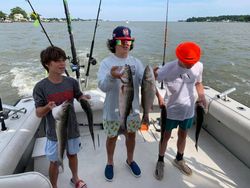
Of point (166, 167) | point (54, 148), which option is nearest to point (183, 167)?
point (166, 167)

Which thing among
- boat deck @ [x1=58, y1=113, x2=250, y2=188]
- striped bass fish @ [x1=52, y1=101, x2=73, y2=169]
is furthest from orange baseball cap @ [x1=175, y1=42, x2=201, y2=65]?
boat deck @ [x1=58, y1=113, x2=250, y2=188]

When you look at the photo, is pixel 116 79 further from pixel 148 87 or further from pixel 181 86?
pixel 181 86

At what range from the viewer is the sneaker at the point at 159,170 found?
9.04ft

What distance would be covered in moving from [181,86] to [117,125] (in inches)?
28.5

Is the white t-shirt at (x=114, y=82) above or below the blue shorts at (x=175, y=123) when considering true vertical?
above

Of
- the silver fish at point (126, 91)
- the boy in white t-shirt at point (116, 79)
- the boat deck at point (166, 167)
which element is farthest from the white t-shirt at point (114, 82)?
the boat deck at point (166, 167)

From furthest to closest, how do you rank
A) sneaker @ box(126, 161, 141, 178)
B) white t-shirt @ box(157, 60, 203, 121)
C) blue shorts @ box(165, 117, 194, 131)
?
1. sneaker @ box(126, 161, 141, 178)
2. blue shorts @ box(165, 117, 194, 131)
3. white t-shirt @ box(157, 60, 203, 121)

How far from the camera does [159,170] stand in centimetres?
279

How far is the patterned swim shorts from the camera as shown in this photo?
2486 mm

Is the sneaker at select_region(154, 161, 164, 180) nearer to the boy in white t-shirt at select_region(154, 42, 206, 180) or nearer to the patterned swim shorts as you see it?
the boy in white t-shirt at select_region(154, 42, 206, 180)

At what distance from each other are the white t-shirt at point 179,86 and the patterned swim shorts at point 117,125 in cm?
34

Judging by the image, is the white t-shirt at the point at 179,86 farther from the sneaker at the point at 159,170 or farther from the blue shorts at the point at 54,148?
the blue shorts at the point at 54,148

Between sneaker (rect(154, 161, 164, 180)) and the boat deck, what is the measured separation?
0.04 m

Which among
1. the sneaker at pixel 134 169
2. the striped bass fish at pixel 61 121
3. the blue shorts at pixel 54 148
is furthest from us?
the sneaker at pixel 134 169
